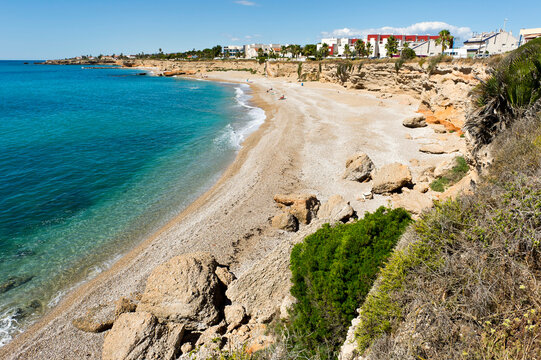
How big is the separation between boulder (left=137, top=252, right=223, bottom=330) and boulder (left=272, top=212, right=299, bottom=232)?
5365 millimetres

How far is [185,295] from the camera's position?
9125 millimetres

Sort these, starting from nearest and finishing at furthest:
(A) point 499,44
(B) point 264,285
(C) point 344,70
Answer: (B) point 264,285, (A) point 499,44, (C) point 344,70

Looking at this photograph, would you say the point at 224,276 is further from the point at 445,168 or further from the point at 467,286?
the point at 445,168

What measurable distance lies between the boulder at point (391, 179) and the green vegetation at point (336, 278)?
928cm

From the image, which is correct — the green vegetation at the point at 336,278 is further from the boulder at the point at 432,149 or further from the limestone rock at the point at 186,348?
the boulder at the point at 432,149

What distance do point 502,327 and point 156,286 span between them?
29.3 feet

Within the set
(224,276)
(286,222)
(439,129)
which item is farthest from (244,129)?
(224,276)

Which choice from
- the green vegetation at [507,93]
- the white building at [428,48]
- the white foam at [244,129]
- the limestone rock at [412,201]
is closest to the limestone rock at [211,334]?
the limestone rock at [412,201]

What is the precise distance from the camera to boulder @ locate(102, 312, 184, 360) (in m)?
8.09

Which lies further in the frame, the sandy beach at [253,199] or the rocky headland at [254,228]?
the sandy beach at [253,199]

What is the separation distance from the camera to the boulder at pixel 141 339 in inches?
318

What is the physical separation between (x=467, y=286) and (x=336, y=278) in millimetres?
2827

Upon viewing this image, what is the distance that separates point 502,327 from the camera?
3959mm

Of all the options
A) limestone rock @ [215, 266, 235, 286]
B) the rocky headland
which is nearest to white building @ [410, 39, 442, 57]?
the rocky headland
